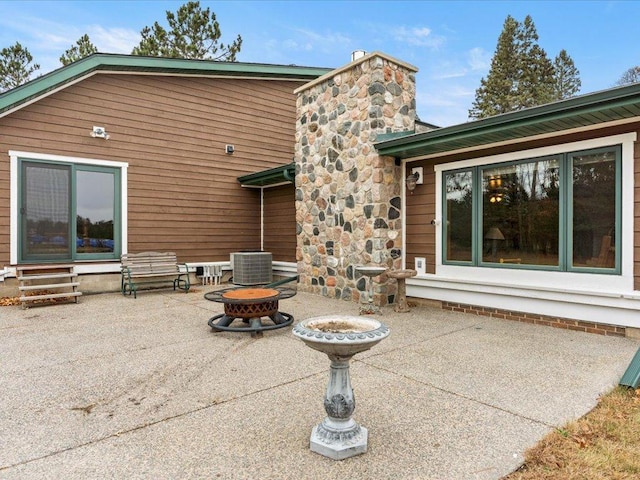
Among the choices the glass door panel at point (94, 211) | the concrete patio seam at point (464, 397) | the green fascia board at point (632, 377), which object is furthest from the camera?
the glass door panel at point (94, 211)

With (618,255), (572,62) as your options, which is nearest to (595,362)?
(618,255)

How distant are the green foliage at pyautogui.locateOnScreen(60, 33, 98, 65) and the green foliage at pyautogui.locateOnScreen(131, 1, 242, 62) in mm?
1958

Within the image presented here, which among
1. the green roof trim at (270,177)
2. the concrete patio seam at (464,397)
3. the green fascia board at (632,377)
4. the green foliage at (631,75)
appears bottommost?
the concrete patio seam at (464,397)

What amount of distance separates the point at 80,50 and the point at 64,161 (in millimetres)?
14722

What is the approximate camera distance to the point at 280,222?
938 cm

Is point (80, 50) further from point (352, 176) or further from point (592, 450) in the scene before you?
point (592, 450)

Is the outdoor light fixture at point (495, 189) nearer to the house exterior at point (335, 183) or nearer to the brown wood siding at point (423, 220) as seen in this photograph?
the house exterior at point (335, 183)

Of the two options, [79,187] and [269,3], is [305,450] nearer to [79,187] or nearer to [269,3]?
[79,187]

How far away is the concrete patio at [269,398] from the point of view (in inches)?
81.4

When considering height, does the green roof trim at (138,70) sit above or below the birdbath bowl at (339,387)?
above

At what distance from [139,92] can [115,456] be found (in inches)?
305

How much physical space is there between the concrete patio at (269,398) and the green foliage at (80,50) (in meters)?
17.9

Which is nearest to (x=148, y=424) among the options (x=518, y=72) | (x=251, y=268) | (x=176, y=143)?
(x=251, y=268)

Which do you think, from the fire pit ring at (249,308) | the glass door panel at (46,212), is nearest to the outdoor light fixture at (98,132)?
the glass door panel at (46,212)
